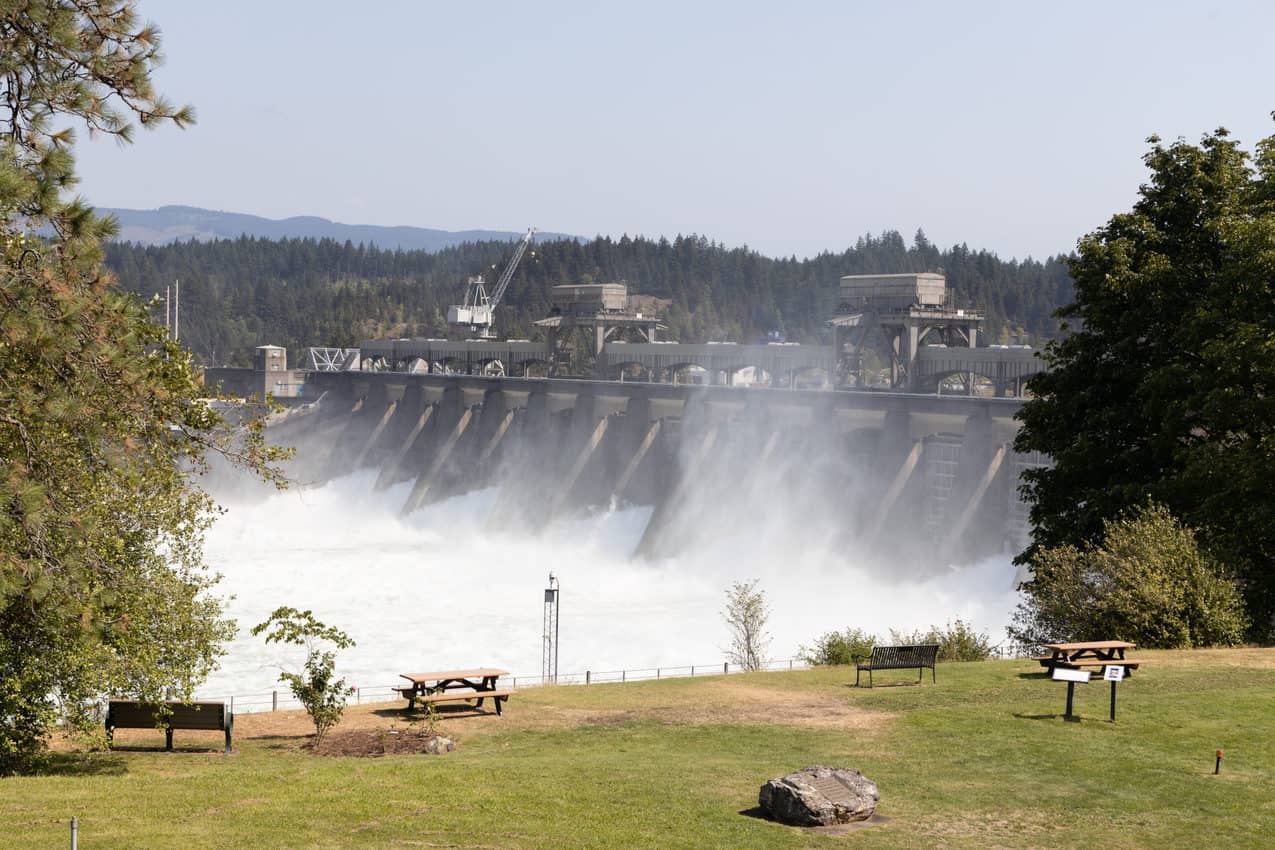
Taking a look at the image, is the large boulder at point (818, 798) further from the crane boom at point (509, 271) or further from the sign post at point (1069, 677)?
the crane boom at point (509, 271)

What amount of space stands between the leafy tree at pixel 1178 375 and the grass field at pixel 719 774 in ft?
17.4

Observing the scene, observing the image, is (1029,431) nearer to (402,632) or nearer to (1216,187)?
(1216,187)

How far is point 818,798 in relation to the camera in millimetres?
14031

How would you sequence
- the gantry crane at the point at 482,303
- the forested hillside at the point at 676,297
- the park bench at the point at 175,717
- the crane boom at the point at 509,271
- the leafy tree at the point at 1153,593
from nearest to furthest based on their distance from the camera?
the park bench at the point at 175,717 → the leafy tree at the point at 1153,593 → the gantry crane at the point at 482,303 → the forested hillside at the point at 676,297 → the crane boom at the point at 509,271

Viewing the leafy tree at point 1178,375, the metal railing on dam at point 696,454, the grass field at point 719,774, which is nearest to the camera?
the grass field at point 719,774

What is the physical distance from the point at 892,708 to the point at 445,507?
205 feet

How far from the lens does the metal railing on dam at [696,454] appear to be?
53531 mm

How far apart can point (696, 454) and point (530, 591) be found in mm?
13027

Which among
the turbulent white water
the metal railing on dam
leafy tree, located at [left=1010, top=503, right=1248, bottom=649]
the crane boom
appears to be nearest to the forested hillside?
the crane boom

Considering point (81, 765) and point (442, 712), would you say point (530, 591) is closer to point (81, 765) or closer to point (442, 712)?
point (442, 712)

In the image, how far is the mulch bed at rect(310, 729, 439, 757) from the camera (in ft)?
59.4

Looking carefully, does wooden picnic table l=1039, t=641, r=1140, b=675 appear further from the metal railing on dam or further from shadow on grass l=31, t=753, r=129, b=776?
the metal railing on dam

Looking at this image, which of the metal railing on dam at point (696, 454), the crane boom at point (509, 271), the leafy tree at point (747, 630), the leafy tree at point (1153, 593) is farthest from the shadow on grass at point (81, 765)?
the crane boom at point (509, 271)

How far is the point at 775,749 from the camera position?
17.9 m
